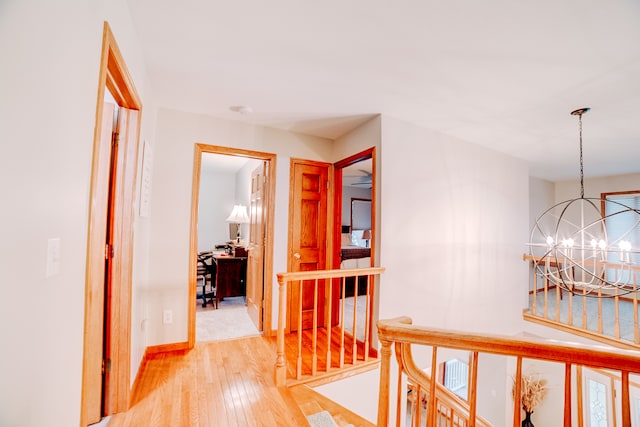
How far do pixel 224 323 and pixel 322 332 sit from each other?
1.30 m

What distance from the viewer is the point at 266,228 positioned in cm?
318

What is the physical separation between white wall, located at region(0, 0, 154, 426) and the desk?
129 inches

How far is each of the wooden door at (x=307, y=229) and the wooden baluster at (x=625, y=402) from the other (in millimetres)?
2659

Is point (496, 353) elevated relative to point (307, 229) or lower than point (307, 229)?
lower

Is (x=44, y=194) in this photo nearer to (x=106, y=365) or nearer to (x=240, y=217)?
(x=106, y=365)

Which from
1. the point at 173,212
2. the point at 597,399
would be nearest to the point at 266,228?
the point at 173,212

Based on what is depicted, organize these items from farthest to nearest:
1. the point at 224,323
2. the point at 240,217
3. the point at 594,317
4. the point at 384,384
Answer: the point at 240,217 < the point at 594,317 < the point at 224,323 < the point at 384,384

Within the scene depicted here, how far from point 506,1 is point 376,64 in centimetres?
80

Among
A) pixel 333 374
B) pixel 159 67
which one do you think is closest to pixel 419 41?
pixel 159 67

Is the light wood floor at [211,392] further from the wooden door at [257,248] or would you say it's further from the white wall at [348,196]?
the white wall at [348,196]

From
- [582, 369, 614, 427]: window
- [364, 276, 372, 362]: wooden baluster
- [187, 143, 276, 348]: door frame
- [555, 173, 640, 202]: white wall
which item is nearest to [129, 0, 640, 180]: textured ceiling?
[187, 143, 276, 348]: door frame

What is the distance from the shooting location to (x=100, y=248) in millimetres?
1669

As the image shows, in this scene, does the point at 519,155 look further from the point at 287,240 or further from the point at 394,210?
the point at 287,240

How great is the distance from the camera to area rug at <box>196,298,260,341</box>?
3.07m
